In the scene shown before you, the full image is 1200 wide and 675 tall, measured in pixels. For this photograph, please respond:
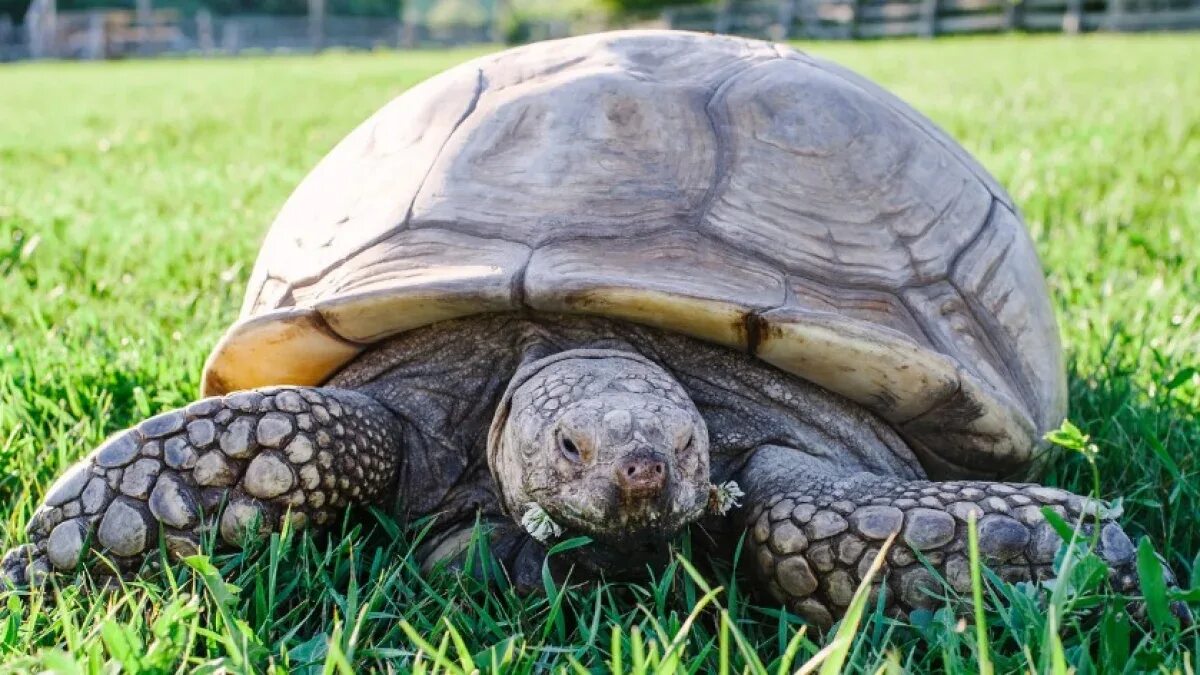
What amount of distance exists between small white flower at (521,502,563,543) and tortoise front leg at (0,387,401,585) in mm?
388

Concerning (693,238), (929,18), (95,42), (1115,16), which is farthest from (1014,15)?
(693,238)

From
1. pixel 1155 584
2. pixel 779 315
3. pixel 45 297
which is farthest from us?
pixel 45 297

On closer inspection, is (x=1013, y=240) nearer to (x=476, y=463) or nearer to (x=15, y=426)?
(x=476, y=463)

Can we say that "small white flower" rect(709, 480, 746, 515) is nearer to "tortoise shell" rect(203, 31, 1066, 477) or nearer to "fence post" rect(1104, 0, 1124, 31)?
"tortoise shell" rect(203, 31, 1066, 477)

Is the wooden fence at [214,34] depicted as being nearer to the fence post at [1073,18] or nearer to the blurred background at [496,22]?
the blurred background at [496,22]

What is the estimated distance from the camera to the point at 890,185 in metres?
2.40

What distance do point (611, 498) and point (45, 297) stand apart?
2651 mm

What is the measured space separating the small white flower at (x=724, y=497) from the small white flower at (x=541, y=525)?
0.88 feet

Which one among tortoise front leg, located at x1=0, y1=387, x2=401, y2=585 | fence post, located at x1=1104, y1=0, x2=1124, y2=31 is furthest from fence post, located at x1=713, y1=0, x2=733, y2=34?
tortoise front leg, located at x1=0, y1=387, x2=401, y2=585

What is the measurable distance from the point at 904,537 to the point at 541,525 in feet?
1.83

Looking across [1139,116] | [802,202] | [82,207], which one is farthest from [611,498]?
[1139,116]

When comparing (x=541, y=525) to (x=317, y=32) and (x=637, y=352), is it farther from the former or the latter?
(x=317, y=32)

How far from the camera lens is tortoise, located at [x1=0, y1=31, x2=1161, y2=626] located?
6.14 ft

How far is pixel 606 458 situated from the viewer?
1780 millimetres
